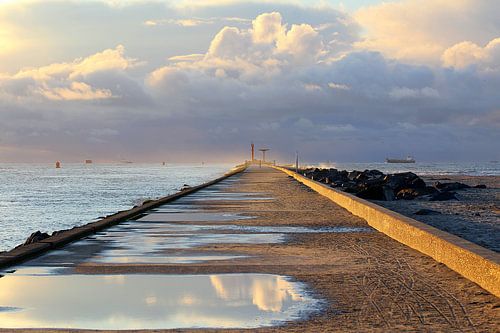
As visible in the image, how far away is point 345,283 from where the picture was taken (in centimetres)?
876

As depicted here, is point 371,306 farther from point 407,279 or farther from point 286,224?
point 286,224

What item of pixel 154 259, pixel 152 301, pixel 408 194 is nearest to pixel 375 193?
pixel 408 194

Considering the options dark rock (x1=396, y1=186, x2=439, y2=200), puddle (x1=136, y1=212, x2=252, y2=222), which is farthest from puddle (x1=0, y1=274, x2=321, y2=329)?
dark rock (x1=396, y1=186, x2=439, y2=200)

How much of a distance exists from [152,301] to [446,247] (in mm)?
4601

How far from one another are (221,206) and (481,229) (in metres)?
10.3

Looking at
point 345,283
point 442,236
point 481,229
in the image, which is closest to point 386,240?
→ point 442,236

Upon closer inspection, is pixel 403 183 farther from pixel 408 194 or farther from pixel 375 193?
pixel 375 193

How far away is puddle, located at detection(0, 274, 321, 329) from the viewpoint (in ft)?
22.1

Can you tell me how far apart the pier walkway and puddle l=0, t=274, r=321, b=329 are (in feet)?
0.04

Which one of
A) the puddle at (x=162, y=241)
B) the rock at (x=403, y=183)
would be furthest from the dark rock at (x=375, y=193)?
the puddle at (x=162, y=241)

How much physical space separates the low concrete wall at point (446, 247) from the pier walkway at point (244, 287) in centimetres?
15

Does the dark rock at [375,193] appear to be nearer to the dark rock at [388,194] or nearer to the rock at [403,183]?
the dark rock at [388,194]

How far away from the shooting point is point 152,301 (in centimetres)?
766

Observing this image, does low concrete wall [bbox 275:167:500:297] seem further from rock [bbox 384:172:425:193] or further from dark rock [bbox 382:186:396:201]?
rock [bbox 384:172:425:193]
